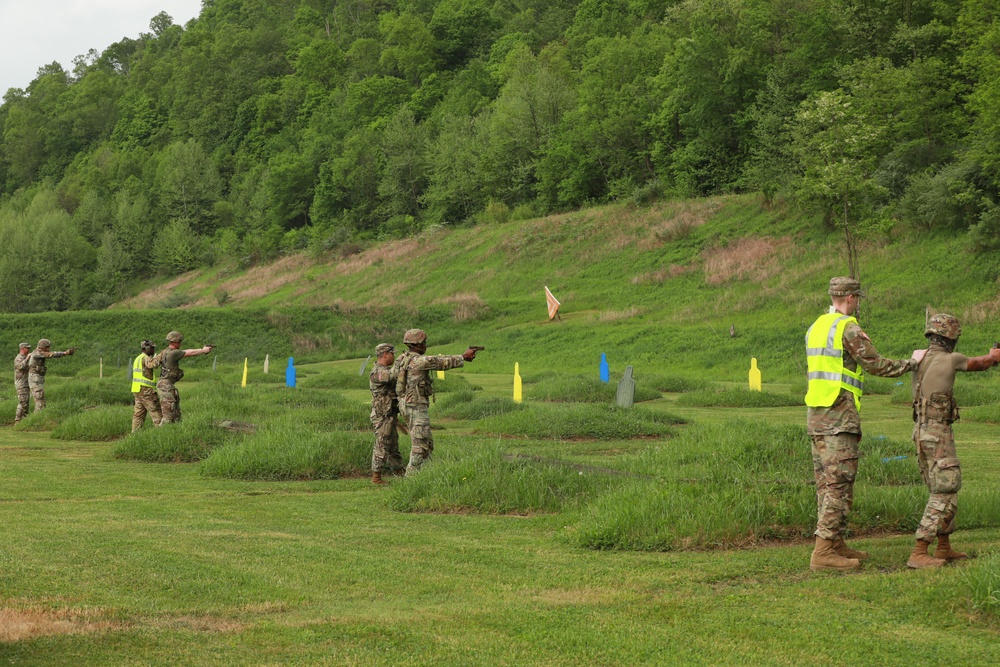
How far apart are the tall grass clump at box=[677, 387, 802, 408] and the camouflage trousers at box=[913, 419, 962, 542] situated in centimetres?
1859

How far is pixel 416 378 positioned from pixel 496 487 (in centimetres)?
281

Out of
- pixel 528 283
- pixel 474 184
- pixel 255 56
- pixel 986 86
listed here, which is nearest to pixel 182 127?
pixel 255 56

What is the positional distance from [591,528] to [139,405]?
571 inches

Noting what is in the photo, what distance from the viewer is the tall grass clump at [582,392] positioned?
2850cm

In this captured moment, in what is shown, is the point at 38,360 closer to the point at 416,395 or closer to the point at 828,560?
the point at 416,395

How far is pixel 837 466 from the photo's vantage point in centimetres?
898

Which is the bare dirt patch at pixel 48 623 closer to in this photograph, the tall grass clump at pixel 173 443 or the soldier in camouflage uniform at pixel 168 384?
the tall grass clump at pixel 173 443

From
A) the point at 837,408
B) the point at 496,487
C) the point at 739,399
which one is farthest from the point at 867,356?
the point at 739,399

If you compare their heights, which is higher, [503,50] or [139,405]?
[503,50]

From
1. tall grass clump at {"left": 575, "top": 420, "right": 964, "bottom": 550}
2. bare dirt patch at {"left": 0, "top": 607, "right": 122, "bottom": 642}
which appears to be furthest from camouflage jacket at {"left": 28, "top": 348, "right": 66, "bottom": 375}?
bare dirt patch at {"left": 0, "top": 607, "right": 122, "bottom": 642}

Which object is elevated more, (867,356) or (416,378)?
(867,356)

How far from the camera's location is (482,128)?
99.3m

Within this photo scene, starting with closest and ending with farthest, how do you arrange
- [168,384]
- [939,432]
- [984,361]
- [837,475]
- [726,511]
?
[984,361]
[939,432]
[837,475]
[726,511]
[168,384]

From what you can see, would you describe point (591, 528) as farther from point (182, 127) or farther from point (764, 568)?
point (182, 127)
